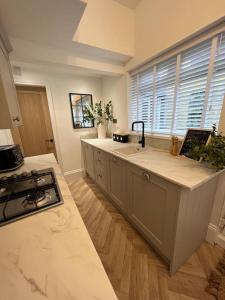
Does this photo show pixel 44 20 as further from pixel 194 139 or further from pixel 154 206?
pixel 154 206

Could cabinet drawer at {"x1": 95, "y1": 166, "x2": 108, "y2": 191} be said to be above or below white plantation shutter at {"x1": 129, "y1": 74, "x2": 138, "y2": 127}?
below

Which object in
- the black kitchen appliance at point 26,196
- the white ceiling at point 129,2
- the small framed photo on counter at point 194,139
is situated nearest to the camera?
the black kitchen appliance at point 26,196

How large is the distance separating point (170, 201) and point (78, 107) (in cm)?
262

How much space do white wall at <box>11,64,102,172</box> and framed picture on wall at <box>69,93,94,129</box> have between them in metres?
0.08

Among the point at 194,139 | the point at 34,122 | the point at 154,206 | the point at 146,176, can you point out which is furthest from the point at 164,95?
the point at 34,122

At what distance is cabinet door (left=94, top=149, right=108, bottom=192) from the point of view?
2.14 meters

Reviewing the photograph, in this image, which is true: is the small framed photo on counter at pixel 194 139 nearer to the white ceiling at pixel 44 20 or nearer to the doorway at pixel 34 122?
the white ceiling at pixel 44 20

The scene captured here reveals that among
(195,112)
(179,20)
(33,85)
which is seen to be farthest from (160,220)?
(33,85)

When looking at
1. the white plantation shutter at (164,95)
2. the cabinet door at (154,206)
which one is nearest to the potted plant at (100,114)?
the white plantation shutter at (164,95)

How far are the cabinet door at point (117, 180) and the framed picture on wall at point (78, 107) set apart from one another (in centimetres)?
150

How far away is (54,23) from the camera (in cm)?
133

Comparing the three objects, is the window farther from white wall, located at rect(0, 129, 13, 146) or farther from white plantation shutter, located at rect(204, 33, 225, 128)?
white wall, located at rect(0, 129, 13, 146)

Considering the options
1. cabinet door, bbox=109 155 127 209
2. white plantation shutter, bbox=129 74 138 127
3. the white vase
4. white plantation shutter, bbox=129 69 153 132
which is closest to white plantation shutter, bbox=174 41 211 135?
white plantation shutter, bbox=129 69 153 132

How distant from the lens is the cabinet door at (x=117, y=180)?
171 centimetres
